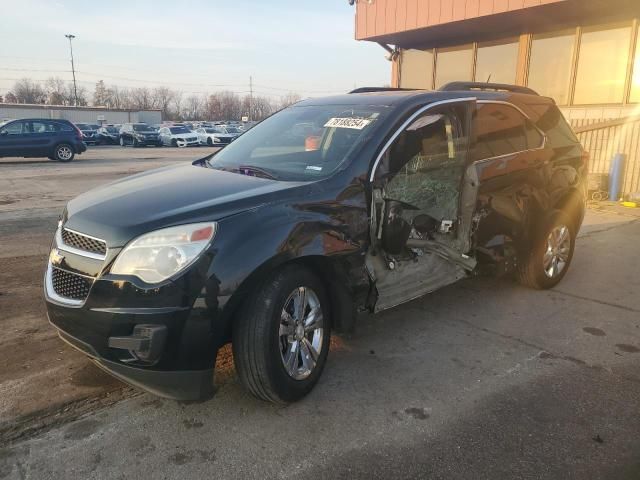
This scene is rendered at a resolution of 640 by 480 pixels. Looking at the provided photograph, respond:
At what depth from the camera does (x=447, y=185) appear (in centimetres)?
415

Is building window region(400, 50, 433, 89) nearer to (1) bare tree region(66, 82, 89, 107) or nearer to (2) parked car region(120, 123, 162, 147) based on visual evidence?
(2) parked car region(120, 123, 162, 147)

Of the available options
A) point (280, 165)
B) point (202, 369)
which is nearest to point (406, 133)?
point (280, 165)

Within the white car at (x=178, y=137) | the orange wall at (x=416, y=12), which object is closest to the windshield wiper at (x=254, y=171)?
the orange wall at (x=416, y=12)

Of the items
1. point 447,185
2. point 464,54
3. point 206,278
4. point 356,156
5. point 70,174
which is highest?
point 464,54

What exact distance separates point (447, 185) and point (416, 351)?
52.9 inches

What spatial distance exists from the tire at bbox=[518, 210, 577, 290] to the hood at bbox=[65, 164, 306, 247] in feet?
8.99

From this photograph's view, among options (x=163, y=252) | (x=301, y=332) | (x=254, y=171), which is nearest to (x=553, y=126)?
(x=254, y=171)

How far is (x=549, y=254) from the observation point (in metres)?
5.02

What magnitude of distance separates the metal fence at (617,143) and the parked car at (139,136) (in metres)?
29.0

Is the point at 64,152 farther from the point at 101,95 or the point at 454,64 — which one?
the point at 101,95

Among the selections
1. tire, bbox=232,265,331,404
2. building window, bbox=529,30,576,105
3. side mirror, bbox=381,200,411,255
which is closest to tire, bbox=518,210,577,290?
side mirror, bbox=381,200,411,255

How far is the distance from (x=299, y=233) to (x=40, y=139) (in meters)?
20.2

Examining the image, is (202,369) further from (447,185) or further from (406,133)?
(447,185)

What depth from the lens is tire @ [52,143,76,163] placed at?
20.2 meters
